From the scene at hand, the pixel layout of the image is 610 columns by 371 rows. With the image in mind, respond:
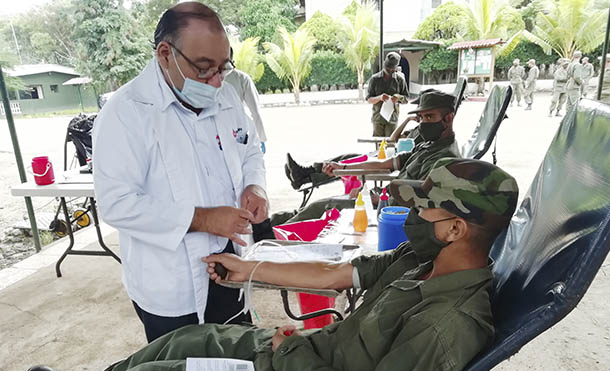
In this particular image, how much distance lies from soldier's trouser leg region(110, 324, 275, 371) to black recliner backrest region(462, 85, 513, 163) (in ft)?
5.91

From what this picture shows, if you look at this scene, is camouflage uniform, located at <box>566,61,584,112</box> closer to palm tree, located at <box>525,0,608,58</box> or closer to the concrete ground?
palm tree, located at <box>525,0,608,58</box>

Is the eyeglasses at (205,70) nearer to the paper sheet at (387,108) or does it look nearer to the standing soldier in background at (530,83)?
the paper sheet at (387,108)

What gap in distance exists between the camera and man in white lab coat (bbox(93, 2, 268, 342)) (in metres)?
1.18

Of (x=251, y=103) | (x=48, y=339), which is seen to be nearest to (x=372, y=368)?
(x=48, y=339)

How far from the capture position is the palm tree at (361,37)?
619 inches

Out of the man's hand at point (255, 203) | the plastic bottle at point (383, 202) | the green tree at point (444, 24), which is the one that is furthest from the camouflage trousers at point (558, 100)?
the man's hand at point (255, 203)

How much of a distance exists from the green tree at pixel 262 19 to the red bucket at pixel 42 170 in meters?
17.6

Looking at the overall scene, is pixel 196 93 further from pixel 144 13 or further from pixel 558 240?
pixel 144 13

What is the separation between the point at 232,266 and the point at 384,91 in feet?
14.4

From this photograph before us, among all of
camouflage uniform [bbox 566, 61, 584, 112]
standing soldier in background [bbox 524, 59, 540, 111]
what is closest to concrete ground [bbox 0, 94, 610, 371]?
camouflage uniform [bbox 566, 61, 584, 112]

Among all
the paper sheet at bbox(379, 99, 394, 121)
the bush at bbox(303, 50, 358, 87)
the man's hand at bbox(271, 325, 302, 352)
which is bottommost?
the man's hand at bbox(271, 325, 302, 352)

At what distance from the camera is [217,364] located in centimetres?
121

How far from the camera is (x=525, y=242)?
3.77ft

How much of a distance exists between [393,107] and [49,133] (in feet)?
37.6
